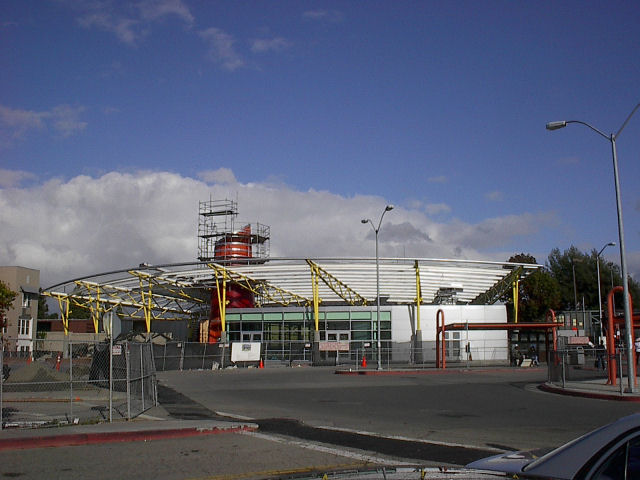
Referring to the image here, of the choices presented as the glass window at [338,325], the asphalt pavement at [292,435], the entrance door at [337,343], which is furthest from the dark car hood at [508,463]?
the glass window at [338,325]

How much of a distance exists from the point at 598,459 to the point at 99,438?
999cm

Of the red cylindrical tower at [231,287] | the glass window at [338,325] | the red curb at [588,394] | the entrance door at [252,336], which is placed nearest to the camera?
the red curb at [588,394]

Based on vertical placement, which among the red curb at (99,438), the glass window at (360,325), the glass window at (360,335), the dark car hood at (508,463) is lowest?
the red curb at (99,438)

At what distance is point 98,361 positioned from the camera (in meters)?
24.9

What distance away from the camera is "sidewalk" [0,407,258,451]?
1144 centimetres

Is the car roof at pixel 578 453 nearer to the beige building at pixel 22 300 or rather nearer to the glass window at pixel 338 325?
the glass window at pixel 338 325

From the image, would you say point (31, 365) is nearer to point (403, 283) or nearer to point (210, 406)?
point (210, 406)

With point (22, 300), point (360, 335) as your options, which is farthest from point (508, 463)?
point (22, 300)

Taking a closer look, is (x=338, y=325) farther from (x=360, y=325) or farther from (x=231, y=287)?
(x=231, y=287)

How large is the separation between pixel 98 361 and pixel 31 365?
248 centimetres

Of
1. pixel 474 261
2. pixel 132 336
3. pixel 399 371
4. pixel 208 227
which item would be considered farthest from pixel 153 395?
pixel 208 227

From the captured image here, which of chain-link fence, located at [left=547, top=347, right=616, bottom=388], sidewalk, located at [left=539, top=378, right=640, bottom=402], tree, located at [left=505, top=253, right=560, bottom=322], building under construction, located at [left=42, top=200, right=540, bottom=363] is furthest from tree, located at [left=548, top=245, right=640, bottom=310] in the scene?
sidewalk, located at [left=539, top=378, right=640, bottom=402]

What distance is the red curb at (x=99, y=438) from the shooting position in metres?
11.3

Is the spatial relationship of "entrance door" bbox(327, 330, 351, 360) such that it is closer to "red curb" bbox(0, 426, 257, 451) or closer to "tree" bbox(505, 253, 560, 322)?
"tree" bbox(505, 253, 560, 322)
